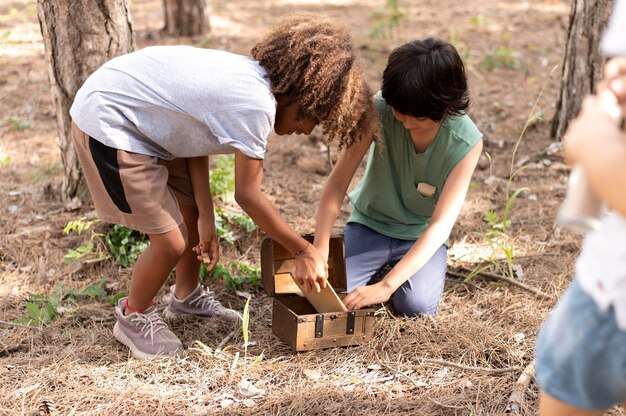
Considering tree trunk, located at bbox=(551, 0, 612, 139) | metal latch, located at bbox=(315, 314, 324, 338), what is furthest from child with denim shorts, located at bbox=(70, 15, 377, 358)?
tree trunk, located at bbox=(551, 0, 612, 139)

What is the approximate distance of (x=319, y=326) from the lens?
9.03 feet

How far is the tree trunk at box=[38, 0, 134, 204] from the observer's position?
3.48 metres

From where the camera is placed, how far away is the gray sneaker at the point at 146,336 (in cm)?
280

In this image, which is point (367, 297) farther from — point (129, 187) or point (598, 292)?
point (598, 292)

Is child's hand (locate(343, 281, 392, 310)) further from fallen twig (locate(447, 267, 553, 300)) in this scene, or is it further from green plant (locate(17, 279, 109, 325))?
green plant (locate(17, 279, 109, 325))

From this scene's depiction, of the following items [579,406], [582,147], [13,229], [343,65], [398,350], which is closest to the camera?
[582,147]

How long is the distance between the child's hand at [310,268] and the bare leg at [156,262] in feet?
1.49

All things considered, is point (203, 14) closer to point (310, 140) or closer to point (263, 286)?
point (310, 140)

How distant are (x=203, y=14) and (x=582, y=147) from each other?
6.56m

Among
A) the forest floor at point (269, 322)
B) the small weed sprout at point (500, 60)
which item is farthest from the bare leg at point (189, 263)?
the small weed sprout at point (500, 60)

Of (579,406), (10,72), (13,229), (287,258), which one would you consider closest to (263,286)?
(287,258)

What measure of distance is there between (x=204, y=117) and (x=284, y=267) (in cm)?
89

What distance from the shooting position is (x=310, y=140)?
16.2ft

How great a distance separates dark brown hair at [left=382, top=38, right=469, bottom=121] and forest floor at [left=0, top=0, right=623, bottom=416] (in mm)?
914
